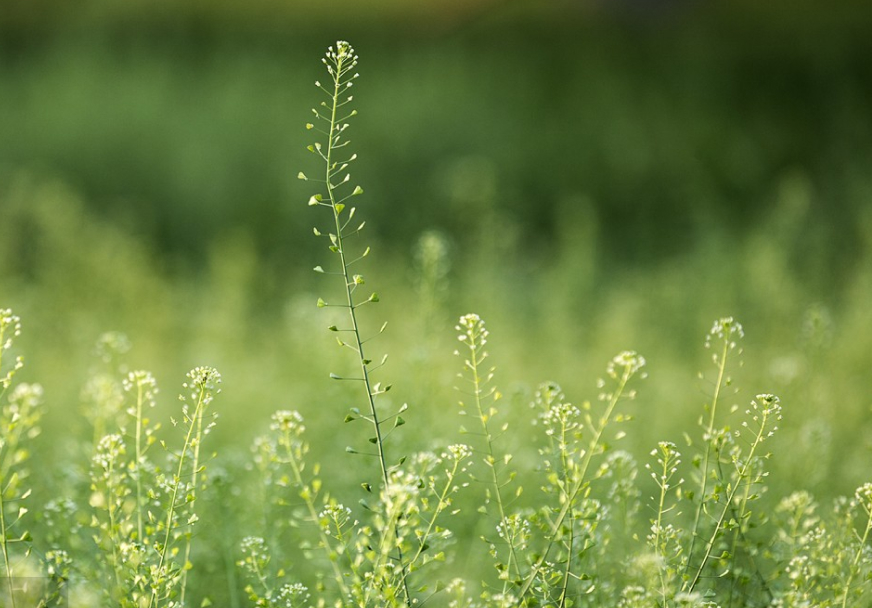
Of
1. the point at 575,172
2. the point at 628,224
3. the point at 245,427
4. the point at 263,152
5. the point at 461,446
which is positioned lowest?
the point at 461,446

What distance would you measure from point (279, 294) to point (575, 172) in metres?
2.94

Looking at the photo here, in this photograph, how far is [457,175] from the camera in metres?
6.18

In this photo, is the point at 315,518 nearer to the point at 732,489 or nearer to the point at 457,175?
the point at 732,489

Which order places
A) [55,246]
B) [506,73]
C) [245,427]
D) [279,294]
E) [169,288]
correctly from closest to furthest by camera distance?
[245,427], [55,246], [169,288], [279,294], [506,73]

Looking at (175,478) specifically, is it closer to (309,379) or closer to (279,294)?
(309,379)

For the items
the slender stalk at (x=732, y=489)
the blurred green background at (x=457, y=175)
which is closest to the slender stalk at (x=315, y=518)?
the slender stalk at (x=732, y=489)

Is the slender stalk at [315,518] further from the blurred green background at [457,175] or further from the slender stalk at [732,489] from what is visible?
the blurred green background at [457,175]

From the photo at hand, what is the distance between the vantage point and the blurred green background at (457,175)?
516cm

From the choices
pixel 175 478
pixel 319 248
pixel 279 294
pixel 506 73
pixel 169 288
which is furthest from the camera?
pixel 506 73

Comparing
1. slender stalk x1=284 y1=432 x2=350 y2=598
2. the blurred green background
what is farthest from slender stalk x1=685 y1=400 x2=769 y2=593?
the blurred green background

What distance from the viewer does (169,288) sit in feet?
20.2

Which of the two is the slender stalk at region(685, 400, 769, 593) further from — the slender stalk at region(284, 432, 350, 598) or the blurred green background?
the blurred green background

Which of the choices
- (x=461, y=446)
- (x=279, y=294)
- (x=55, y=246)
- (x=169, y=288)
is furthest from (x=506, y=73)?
(x=461, y=446)

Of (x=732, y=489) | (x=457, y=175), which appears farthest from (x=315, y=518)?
(x=457, y=175)
